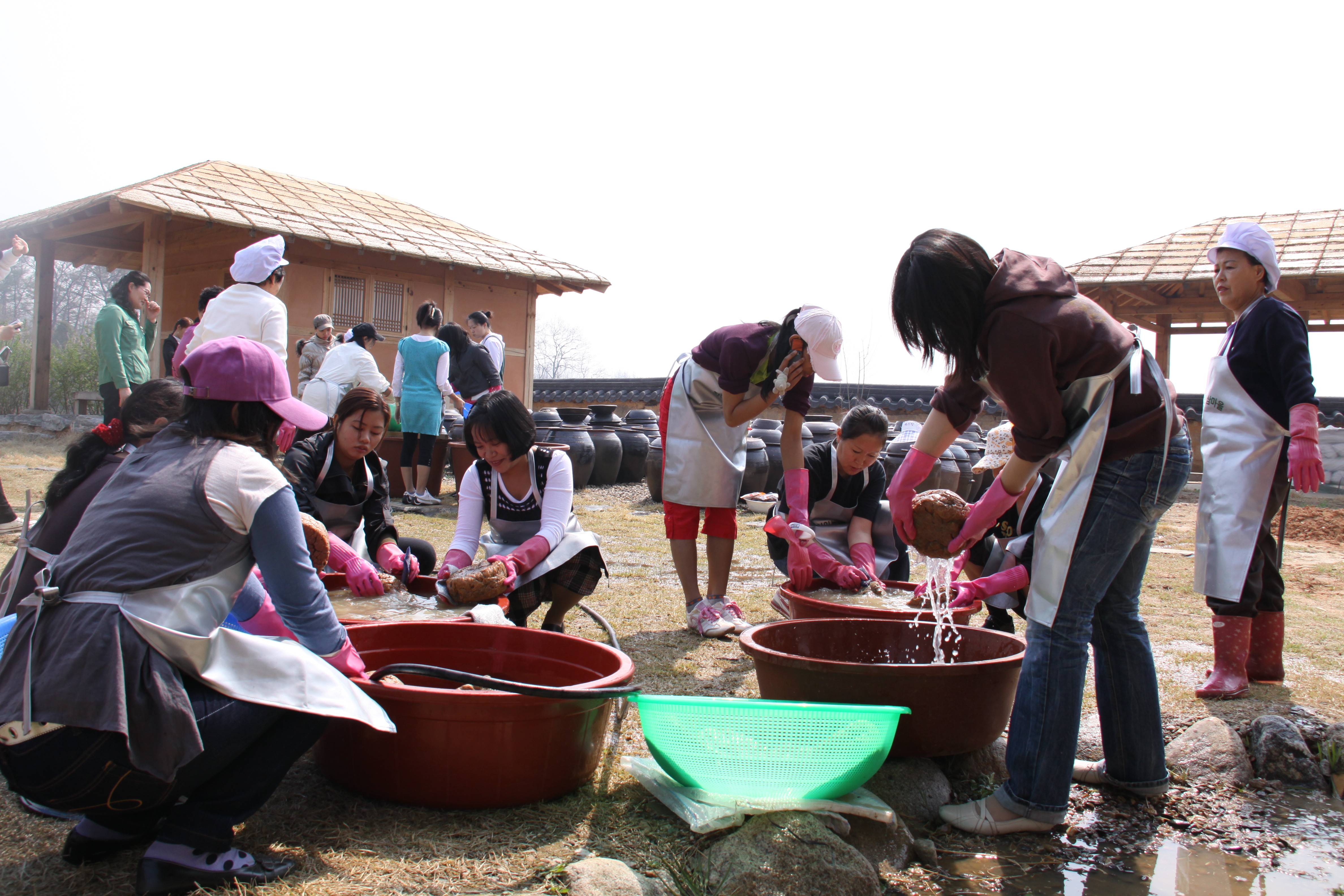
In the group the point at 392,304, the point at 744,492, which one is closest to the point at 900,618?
the point at 744,492

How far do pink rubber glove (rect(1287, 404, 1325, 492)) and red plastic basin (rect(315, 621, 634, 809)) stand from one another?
2.45 meters

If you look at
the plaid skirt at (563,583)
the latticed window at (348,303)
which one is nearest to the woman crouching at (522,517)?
the plaid skirt at (563,583)

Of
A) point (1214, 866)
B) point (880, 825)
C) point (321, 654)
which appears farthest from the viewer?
point (1214, 866)

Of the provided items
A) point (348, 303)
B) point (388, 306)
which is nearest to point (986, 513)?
point (348, 303)

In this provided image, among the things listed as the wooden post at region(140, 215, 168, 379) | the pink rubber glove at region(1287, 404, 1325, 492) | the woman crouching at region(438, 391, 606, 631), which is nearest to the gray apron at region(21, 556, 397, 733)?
the woman crouching at region(438, 391, 606, 631)

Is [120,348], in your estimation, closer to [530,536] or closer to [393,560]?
[393,560]

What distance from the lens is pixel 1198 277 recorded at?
11.9 metres

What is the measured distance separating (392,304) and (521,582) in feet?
31.8

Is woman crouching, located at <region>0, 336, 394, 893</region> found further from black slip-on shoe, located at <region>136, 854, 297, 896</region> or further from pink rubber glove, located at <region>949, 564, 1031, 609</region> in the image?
pink rubber glove, located at <region>949, 564, 1031, 609</region>

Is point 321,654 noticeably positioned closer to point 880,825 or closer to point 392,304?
point 880,825

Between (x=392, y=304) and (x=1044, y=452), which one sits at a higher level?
(x=392, y=304)

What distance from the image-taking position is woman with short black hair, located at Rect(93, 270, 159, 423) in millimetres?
5844

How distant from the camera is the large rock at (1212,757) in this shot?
2697 mm

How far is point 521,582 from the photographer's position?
10.7 feet
